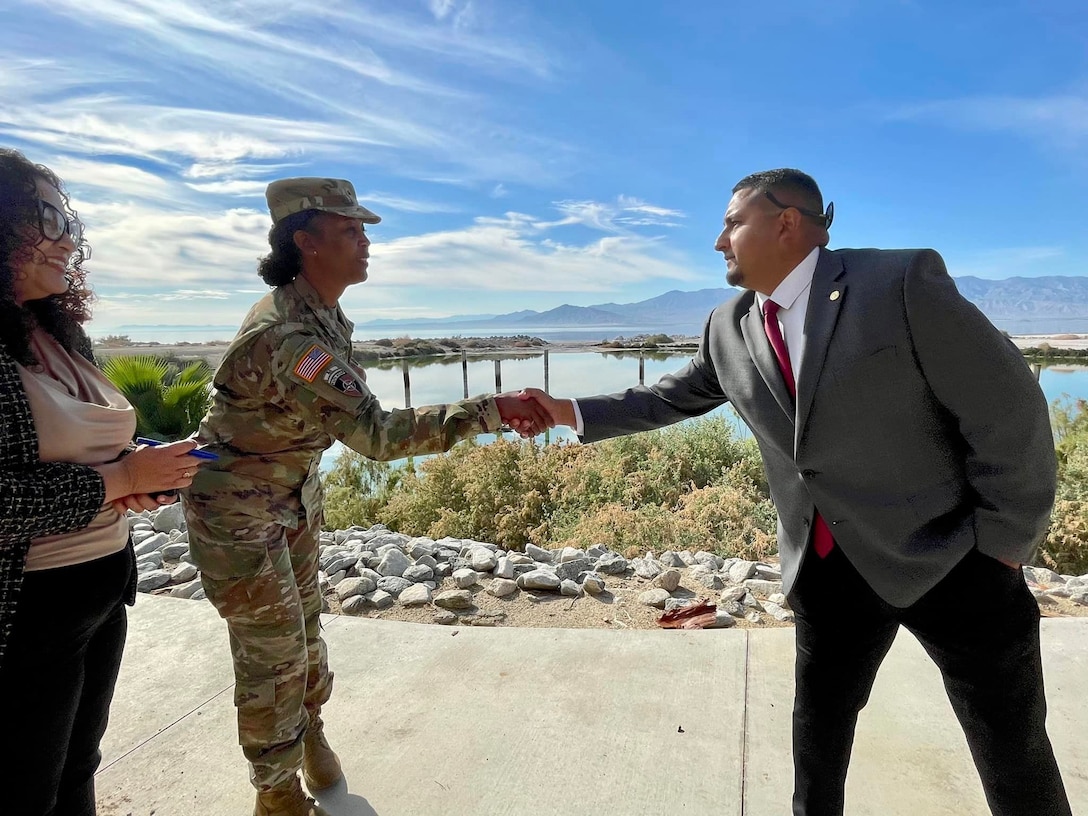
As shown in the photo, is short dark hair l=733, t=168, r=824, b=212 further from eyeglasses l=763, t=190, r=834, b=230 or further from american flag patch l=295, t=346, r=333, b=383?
american flag patch l=295, t=346, r=333, b=383

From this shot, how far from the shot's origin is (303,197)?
2.21 meters

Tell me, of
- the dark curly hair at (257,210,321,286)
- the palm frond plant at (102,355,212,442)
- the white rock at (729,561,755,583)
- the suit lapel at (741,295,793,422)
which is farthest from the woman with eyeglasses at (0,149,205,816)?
the palm frond plant at (102,355,212,442)

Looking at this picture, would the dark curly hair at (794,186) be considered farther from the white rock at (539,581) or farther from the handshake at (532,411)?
the white rock at (539,581)

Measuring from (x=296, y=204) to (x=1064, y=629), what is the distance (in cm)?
409

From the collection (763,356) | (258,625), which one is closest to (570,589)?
(258,625)

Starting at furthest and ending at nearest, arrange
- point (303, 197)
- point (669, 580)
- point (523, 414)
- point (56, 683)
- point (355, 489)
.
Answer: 1. point (355, 489)
2. point (669, 580)
3. point (523, 414)
4. point (303, 197)
5. point (56, 683)

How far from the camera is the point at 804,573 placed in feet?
6.42

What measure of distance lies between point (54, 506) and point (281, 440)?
71 cm

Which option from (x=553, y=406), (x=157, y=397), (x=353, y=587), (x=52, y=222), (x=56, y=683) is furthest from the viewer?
(x=157, y=397)

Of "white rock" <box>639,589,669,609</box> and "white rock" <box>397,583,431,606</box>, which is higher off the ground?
"white rock" <box>639,589,669,609</box>

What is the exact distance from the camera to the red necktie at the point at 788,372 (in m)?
1.92

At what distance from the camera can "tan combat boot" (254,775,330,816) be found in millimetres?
2143

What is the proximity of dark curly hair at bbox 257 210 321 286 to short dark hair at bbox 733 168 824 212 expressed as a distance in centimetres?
142

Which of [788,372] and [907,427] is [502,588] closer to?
[788,372]
